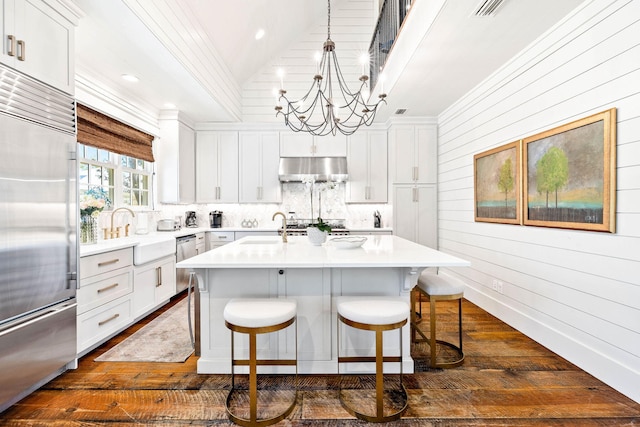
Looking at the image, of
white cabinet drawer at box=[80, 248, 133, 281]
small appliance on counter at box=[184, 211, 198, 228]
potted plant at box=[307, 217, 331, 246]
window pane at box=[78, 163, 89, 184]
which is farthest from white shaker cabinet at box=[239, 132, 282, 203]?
potted plant at box=[307, 217, 331, 246]

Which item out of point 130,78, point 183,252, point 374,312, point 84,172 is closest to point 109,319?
point 183,252

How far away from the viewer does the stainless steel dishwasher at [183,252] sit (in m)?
4.14

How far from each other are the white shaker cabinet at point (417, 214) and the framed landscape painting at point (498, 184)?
115cm

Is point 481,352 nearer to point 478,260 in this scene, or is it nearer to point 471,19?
point 478,260

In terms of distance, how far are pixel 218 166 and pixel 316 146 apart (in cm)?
167

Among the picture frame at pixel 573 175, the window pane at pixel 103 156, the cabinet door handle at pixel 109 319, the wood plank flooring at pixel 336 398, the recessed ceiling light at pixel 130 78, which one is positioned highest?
the recessed ceiling light at pixel 130 78

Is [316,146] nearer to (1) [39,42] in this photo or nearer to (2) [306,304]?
(2) [306,304]

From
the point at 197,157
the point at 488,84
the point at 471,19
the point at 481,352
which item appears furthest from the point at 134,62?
the point at 481,352

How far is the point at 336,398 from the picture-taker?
2004mm

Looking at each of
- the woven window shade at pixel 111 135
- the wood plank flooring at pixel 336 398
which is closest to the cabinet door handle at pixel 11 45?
the woven window shade at pixel 111 135

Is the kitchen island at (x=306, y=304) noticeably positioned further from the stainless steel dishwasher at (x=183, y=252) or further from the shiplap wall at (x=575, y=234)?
the stainless steel dishwasher at (x=183, y=252)

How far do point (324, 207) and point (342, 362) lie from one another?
136 inches

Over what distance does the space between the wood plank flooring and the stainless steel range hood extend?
3.13 meters

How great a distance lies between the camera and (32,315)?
197 centimetres
